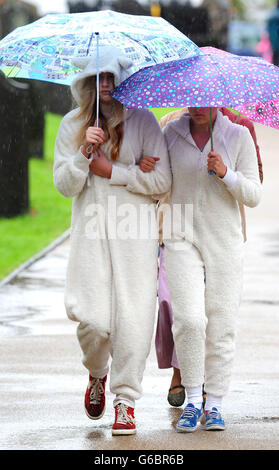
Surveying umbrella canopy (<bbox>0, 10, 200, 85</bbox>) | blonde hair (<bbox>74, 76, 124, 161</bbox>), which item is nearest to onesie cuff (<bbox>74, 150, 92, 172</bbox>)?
blonde hair (<bbox>74, 76, 124, 161</bbox>)

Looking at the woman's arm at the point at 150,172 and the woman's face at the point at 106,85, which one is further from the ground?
the woman's face at the point at 106,85

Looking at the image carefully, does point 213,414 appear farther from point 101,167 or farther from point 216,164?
point 101,167

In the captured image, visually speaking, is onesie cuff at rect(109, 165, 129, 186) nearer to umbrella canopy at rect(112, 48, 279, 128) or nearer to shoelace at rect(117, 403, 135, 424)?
umbrella canopy at rect(112, 48, 279, 128)

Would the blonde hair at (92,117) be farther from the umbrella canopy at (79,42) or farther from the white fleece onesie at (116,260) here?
the umbrella canopy at (79,42)

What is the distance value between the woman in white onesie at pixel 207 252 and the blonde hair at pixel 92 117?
0.33 metres

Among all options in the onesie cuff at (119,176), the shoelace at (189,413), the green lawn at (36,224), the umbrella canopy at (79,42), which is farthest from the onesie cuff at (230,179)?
the green lawn at (36,224)

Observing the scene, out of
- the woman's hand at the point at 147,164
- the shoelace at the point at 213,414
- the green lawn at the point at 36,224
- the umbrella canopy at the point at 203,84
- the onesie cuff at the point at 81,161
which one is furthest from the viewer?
the green lawn at the point at 36,224

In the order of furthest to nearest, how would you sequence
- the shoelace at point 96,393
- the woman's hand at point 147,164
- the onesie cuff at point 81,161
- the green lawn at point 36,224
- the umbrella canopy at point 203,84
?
1. the green lawn at point 36,224
2. the shoelace at point 96,393
3. the woman's hand at point 147,164
4. the onesie cuff at point 81,161
5. the umbrella canopy at point 203,84

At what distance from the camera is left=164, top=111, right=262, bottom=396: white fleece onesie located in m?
5.90

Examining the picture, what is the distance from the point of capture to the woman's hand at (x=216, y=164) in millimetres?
5838

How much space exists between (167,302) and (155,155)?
1.04 metres

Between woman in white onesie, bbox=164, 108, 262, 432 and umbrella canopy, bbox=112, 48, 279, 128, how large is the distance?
29cm

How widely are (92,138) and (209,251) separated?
879 millimetres
